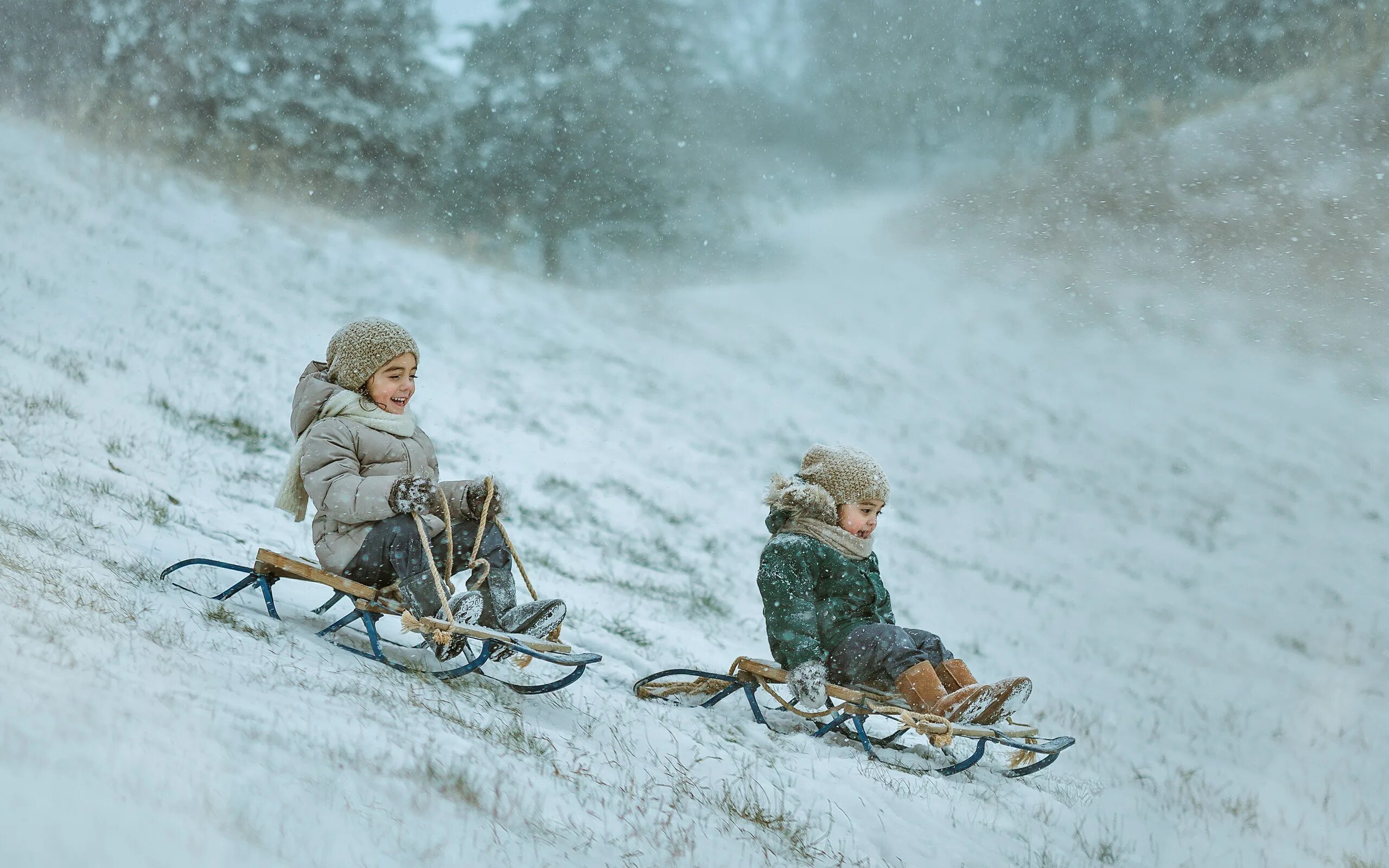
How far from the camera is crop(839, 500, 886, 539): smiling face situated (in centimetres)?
436

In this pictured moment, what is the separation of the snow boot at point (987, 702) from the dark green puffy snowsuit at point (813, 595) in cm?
56

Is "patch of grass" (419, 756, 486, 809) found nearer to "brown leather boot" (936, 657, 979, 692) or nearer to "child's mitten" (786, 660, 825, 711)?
"child's mitten" (786, 660, 825, 711)

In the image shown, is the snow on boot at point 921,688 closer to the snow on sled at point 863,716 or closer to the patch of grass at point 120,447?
the snow on sled at point 863,716

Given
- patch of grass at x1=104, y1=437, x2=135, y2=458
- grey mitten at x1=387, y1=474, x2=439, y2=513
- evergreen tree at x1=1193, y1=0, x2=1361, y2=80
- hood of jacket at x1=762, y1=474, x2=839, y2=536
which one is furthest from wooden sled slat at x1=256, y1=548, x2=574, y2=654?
evergreen tree at x1=1193, y1=0, x2=1361, y2=80

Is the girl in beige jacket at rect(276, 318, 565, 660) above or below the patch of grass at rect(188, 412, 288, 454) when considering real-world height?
above

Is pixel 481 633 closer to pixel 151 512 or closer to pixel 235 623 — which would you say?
pixel 235 623

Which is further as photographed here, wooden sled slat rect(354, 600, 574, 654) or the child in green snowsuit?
the child in green snowsuit

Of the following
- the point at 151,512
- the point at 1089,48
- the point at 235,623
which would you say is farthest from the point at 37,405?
the point at 1089,48

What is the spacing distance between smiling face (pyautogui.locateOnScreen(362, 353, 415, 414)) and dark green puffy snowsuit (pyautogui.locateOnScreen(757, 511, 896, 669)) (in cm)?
175

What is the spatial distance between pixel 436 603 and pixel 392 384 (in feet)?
3.24

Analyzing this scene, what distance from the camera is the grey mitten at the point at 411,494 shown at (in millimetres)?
3588

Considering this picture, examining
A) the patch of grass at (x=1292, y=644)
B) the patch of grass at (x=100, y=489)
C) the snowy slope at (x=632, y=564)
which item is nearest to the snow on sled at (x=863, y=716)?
the snowy slope at (x=632, y=564)

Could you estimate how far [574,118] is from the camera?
21.2 metres

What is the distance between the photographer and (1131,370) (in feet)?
85.5
